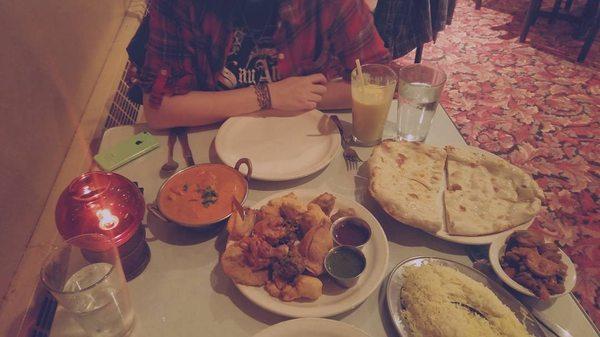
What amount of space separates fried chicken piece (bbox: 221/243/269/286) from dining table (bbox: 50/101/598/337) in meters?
0.06

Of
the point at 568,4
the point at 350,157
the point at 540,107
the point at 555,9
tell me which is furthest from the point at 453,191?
the point at 568,4

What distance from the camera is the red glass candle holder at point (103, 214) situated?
107 centimetres

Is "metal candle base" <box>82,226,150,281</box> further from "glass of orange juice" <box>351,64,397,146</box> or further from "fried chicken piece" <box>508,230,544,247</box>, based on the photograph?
"fried chicken piece" <box>508,230,544,247</box>

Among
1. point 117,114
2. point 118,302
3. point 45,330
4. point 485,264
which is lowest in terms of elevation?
point 45,330

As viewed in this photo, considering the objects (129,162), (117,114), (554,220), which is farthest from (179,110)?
(554,220)

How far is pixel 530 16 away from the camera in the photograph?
4723 mm

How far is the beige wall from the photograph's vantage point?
5.41 feet

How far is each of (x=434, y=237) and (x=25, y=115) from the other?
1.79 m

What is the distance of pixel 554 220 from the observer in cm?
280

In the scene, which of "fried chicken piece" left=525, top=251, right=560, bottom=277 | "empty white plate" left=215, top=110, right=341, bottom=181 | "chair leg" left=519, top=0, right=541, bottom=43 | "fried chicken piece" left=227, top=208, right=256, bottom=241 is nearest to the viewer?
"fried chicken piece" left=525, top=251, right=560, bottom=277

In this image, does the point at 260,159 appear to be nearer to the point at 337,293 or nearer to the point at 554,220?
the point at 337,293

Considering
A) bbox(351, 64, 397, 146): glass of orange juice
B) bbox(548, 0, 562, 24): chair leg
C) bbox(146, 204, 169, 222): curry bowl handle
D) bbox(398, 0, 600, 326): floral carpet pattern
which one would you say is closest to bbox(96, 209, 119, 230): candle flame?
bbox(146, 204, 169, 222): curry bowl handle

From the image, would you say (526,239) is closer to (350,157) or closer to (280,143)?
(350,157)

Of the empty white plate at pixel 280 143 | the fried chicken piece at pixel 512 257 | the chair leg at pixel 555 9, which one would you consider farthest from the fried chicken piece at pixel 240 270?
the chair leg at pixel 555 9
